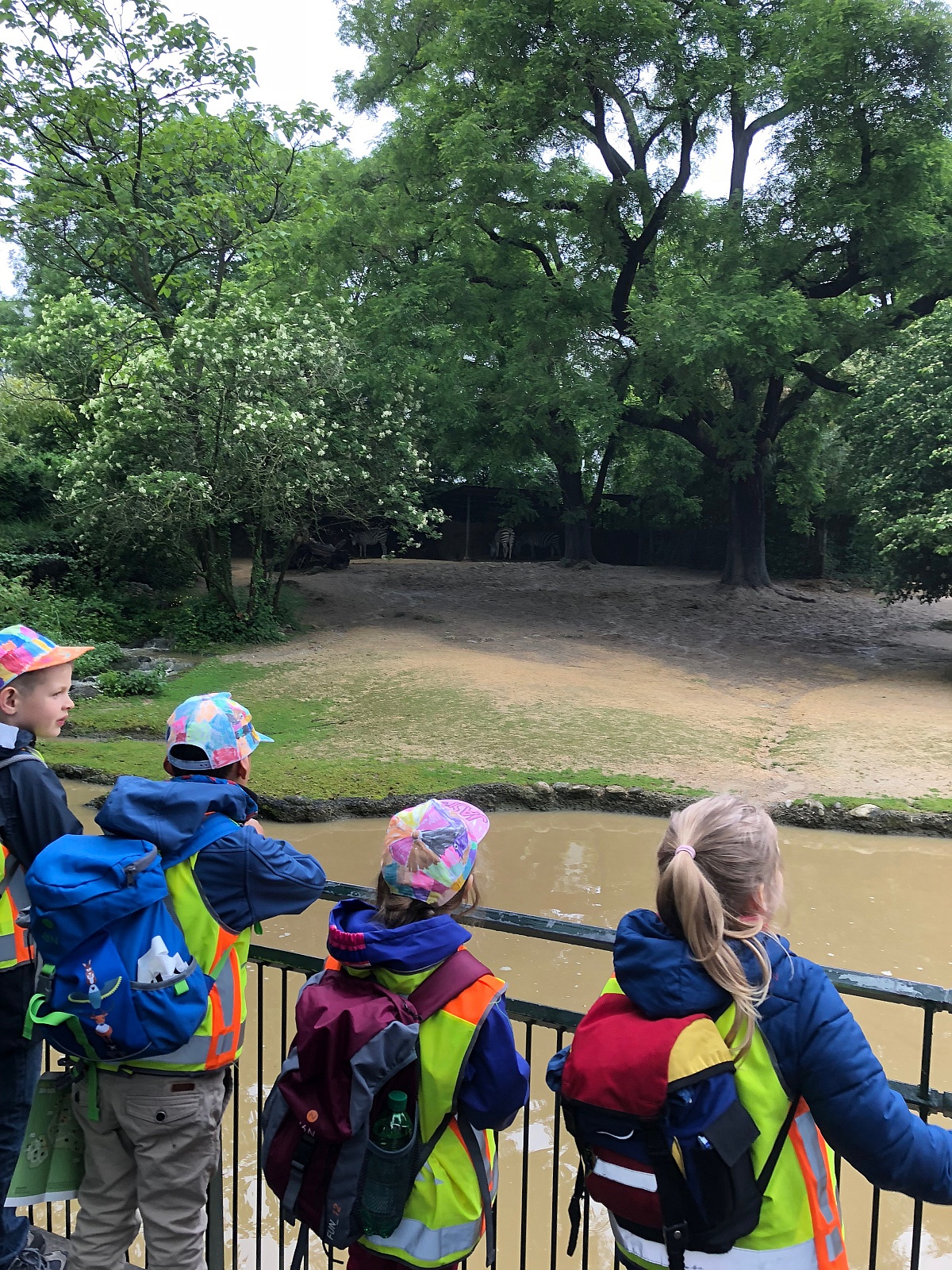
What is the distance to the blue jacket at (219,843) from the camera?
1.89 metres

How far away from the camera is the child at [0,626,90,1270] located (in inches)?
87.2

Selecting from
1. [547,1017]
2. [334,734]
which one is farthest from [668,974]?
[334,734]

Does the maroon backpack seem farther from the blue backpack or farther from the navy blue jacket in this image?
the navy blue jacket

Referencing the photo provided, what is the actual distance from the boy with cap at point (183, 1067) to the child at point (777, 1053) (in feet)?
2.58

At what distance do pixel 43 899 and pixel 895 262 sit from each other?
16488mm

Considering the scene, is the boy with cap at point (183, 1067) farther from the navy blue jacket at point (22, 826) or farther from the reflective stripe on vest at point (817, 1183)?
the reflective stripe on vest at point (817, 1183)

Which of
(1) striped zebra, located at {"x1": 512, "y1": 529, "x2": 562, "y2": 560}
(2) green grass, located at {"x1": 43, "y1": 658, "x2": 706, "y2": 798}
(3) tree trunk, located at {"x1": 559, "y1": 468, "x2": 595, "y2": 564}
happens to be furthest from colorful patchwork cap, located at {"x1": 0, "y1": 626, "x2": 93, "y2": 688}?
(1) striped zebra, located at {"x1": 512, "y1": 529, "x2": 562, "y2": 560}

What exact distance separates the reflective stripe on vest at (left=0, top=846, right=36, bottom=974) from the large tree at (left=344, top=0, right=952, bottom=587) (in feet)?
44.3

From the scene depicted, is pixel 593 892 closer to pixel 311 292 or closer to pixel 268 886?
pixel 268 886

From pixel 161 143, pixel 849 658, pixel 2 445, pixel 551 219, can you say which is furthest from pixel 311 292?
pixel 849 658

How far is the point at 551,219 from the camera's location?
17016 millimetres

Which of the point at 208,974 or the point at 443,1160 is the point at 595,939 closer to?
the point at 443,1160

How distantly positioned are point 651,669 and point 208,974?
487 inches

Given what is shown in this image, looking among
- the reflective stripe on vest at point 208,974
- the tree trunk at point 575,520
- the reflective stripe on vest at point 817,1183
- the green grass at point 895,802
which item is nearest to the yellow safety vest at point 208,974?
the reflective stripe on vest at point 208,974
